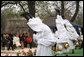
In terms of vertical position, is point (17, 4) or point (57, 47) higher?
point (17, 4)

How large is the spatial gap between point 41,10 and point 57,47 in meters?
16.9

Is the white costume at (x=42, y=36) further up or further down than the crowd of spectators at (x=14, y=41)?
further up

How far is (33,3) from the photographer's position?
29.7 metres

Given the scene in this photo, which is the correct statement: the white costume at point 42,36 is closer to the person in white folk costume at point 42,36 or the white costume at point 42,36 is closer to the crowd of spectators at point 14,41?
the person in white folk costume at point 42,36

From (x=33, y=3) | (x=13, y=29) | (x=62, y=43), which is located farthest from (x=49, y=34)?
(x=13, y=29)

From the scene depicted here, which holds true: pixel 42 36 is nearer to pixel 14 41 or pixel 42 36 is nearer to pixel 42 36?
pixel 42 36

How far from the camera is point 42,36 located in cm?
955

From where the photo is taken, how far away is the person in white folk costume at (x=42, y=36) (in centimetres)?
948

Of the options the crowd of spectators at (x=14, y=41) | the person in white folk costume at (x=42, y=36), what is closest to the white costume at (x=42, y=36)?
the person in white folk costume at (x=42, y=36)

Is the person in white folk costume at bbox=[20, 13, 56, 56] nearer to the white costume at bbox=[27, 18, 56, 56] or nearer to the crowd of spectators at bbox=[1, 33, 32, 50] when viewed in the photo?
the white costume at bbox=[27, 18, 56, 56]

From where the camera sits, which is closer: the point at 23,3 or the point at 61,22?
the point at 61,22

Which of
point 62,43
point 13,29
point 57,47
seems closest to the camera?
point 57,47

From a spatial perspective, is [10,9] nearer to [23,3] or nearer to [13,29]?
[23,3]

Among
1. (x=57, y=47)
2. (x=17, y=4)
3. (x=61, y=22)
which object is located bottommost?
(x=57, y=47)
